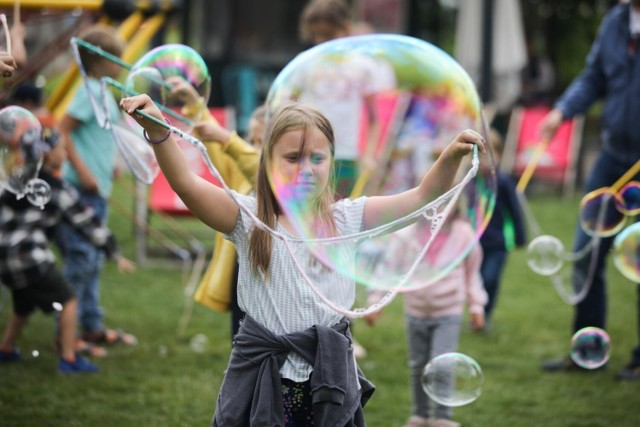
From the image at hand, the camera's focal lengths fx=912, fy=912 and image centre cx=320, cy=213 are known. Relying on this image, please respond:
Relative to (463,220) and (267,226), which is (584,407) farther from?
(267,226)

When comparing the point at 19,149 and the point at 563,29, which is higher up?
the point at 19,149

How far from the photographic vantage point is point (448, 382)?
3.94 metres

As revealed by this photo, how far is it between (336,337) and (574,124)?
40.0ft

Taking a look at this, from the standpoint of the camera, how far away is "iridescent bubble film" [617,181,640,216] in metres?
4.67

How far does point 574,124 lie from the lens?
560 inches

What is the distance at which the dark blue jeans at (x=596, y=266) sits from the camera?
17.3ft

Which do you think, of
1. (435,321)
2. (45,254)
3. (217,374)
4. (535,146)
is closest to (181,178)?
(435,321)

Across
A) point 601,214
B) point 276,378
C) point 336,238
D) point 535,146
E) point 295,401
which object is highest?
point 336,238

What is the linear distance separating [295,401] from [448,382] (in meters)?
1.27

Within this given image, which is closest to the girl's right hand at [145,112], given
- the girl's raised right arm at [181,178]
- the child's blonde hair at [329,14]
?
the girl's raised right arm at [181,178]

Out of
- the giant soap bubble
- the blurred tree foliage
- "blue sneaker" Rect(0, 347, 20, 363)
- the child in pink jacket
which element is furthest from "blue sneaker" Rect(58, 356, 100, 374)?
the blurred tree foliage

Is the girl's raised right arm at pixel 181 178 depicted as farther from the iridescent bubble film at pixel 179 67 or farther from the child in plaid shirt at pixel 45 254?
the child in plaid shirt at pixel 45 254

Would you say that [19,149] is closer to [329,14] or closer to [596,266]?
[329,14]

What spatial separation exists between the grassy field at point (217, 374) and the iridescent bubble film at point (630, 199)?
98 cm
